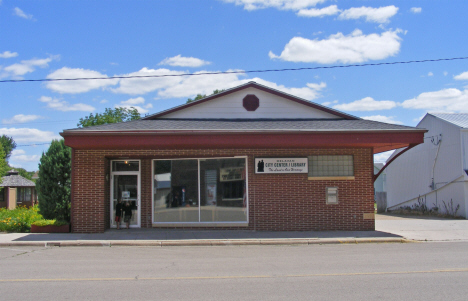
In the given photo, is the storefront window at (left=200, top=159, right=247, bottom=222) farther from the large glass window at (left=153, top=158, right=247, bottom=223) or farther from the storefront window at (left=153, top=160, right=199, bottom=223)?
the storefront window at (left=153, top=160, right=199, bottom=223)

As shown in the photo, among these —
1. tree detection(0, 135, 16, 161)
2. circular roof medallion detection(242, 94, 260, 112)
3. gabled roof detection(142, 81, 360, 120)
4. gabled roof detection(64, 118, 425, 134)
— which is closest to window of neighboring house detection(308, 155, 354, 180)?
gabled roof detection(64, 118, 425, 134)

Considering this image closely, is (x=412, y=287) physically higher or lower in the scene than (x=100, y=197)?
lower

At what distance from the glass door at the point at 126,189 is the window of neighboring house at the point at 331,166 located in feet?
20.4

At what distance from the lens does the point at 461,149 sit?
23.2 meters

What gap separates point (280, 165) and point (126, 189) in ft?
18.3

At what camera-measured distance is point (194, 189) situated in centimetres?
1591

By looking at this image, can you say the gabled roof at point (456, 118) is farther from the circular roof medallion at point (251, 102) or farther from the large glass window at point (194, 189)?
the large glass window at point (194, 189)

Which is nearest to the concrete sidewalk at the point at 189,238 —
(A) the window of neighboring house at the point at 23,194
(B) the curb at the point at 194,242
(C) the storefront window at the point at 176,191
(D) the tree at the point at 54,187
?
(B) the curb at the point at 194,242

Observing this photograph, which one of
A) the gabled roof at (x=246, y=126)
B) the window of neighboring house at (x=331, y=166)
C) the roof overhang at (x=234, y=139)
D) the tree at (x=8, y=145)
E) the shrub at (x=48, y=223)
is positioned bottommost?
the shrub at (x=48, y=223)

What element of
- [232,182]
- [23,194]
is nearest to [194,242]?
[232,182]

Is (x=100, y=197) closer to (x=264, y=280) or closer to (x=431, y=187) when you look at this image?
(x=264, y=280)

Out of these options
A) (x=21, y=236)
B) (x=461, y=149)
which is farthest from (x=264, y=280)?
(x=461, y=149)

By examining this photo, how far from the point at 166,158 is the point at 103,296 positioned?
9.39 metres

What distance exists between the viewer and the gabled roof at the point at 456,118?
24.1 metres
